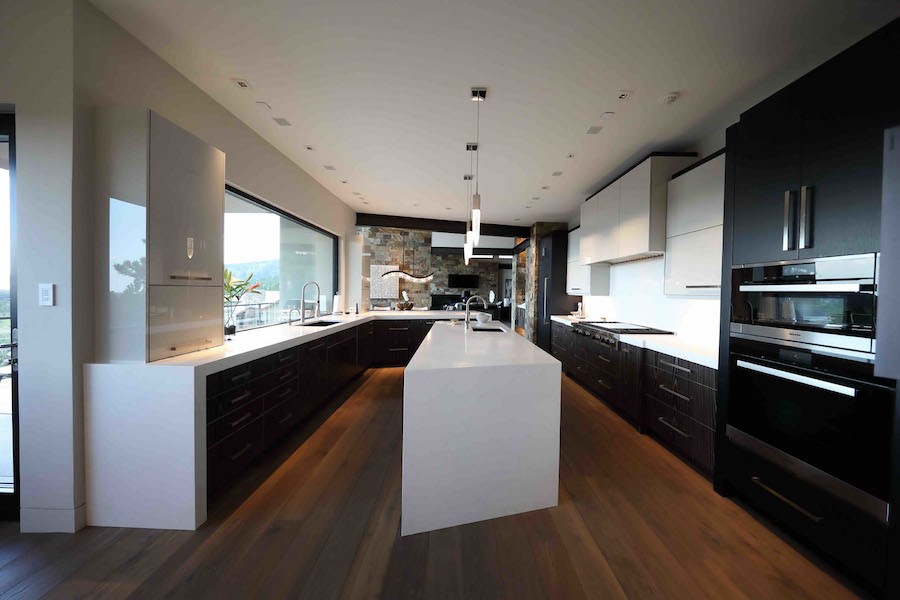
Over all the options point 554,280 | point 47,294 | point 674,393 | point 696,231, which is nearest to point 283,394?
point 47,294

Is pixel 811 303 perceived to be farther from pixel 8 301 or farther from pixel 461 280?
pixel 461 280

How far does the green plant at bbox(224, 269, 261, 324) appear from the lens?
3273 millimetres

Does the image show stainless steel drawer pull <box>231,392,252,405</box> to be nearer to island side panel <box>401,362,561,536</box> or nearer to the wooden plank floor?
the wooden plank floor

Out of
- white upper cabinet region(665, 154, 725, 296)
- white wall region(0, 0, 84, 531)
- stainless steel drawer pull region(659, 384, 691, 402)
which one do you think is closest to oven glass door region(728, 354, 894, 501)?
stainless steel drawer pull region(659, 384, 691, 402)

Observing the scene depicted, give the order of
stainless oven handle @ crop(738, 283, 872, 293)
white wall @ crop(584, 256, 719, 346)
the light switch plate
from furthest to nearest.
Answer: white wall @ crop(584, 256, 719, 346), the light switch plate, stainless oven handle @ crop(738, 283, 872, 293)

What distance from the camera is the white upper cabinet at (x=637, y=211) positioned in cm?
347

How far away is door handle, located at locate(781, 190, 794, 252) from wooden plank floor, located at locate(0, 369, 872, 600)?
1.47 meters

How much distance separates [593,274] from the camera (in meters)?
5.28

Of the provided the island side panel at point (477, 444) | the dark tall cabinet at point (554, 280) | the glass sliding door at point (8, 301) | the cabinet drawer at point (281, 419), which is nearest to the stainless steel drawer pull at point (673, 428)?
the island side panel at point (477, 444)

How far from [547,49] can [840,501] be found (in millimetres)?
2586

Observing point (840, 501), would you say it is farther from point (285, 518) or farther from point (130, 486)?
point (130, 486)

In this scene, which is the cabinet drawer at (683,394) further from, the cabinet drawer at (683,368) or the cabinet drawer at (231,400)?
the cabinet drawer at (231,400)

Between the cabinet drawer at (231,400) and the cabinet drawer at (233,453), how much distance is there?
0.16 metres

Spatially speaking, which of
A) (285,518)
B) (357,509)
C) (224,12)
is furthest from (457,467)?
(224,12)
